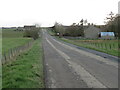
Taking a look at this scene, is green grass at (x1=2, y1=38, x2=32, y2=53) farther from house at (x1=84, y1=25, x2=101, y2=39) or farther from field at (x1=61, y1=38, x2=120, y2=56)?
house at (x1=84, y1=25, x2=101, y2=39)

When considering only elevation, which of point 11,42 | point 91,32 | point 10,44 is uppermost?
point 91,32

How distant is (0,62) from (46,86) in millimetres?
6112

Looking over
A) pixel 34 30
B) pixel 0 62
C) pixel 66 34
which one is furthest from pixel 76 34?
pixel 0 62

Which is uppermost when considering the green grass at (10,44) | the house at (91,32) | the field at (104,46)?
the house at (91,32)

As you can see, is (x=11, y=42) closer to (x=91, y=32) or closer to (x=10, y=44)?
(x=10, y=44)

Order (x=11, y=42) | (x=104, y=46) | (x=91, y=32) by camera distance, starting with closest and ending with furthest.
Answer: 1. (x=104, y=46)
2. (x=11, y=42)
3. (x=91, y=32)

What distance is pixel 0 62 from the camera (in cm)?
1230

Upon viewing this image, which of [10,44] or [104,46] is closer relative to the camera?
[104,46]

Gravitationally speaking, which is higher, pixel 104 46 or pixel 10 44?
pixel 10 44

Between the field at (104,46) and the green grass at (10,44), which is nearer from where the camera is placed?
the field at (104,46)

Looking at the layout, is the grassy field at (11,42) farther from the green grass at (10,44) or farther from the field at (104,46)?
the field at (104,46)

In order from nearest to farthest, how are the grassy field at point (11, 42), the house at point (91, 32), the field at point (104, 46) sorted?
the field at point (104, 46) < the grassy field at point (11, 42) < the house at point (91, 32)

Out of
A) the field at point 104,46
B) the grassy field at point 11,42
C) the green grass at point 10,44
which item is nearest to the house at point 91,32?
the grassy field at point 11,42

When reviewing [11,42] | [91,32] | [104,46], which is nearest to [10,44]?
[11,42]
